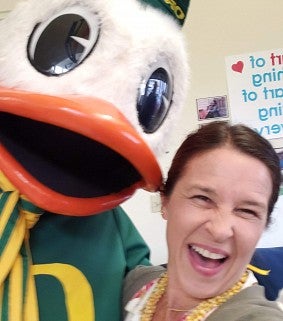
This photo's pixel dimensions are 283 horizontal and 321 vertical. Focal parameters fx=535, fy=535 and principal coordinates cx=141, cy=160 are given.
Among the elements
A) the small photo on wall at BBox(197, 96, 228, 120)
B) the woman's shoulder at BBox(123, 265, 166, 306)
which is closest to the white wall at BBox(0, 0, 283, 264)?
the small photo on wall at BBox(197, 96, 228, 120)

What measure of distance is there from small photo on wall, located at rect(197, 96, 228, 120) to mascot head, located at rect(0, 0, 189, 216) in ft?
3.32

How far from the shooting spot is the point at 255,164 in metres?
0.79

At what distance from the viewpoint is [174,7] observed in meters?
0.82

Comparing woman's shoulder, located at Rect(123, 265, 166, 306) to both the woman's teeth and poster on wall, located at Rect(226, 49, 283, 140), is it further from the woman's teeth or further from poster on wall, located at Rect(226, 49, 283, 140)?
poster on wall, located at Rect(226, 49, 283, 140)

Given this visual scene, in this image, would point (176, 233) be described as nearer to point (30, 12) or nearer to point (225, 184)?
point (225, 184)

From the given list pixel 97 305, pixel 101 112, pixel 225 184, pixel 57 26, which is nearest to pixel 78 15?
pixel 57 26

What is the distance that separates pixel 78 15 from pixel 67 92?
12 centimetres

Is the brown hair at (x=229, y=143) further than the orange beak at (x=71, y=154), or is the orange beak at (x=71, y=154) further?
the brown hair at (x=229, y=143)

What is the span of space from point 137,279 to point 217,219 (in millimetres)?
225

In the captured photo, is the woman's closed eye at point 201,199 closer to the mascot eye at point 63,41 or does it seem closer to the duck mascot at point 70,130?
the duck mascot at point 70,130

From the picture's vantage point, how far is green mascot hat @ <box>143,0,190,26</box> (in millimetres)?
796

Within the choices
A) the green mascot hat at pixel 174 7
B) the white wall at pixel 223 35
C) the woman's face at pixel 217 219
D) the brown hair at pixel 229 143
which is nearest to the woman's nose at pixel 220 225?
the woman's face at pixel 217 219

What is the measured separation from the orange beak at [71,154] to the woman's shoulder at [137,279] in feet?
0.67

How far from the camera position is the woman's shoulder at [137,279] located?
Result: 35.6 inches
